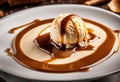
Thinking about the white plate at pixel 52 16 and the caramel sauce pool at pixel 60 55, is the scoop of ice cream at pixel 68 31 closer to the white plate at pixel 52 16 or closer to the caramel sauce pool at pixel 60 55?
the caramel sauce pool at pixel 60 55

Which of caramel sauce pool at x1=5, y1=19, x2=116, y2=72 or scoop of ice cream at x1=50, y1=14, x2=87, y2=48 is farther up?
scoop of ice cream at x1=50, y1=14, x2=87, y2=48

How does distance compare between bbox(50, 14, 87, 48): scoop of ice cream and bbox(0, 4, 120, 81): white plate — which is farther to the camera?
bbox(50, 14, 87, 48): scoop of ice cream

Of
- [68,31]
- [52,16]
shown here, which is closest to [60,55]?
[68,31]

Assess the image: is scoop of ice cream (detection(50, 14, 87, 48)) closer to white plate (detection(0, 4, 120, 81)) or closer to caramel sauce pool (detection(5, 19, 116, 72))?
caramel sauce pool (detection(5, 19, 116, 72))

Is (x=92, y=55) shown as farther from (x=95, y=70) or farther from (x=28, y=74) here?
(x=28, y=74)

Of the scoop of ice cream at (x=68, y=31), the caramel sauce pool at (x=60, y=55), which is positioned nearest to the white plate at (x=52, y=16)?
the caramel sauce pool at (x=60, y=55)

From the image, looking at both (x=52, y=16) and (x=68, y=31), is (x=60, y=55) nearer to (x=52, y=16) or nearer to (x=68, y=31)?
(x=68, y=31)

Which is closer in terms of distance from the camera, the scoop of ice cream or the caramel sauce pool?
the caramel sauce pool

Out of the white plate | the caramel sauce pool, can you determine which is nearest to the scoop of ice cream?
the caramel sauce pool
